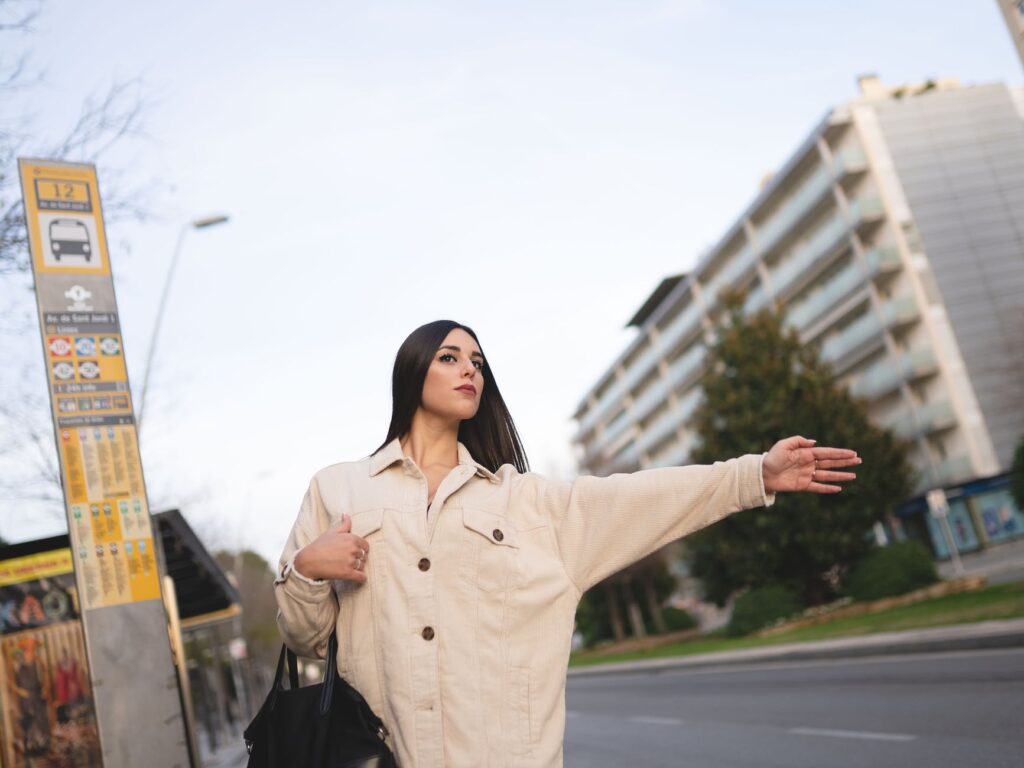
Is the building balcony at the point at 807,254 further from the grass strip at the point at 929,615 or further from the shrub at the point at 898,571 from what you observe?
the grass strip at the point at 929,615

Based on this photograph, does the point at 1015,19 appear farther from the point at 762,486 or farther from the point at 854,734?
the point at 762,486

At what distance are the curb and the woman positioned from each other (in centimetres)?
1222

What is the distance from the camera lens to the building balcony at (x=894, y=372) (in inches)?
1925

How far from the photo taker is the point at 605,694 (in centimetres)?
2397

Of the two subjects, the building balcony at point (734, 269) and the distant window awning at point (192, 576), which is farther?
the building balcony at point (734, 269)

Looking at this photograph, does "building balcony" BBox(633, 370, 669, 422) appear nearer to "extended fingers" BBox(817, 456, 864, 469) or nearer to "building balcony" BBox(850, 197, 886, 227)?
"building balcony" BBox(850, 197, 886, 227)

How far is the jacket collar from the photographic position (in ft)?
8.71

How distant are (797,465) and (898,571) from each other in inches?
1053

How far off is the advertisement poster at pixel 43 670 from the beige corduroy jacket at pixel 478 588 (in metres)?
8.70

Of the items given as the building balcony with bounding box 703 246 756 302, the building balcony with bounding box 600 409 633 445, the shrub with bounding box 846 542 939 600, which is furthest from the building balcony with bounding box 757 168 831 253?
the building balcony with bounding box 600 409 633 445

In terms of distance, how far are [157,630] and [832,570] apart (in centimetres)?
3052

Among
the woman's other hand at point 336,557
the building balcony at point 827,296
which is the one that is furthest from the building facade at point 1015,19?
the woman's other hand at point 336,557

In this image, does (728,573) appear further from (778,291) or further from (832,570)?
(778,291)

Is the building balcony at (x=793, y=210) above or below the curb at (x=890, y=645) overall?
above
